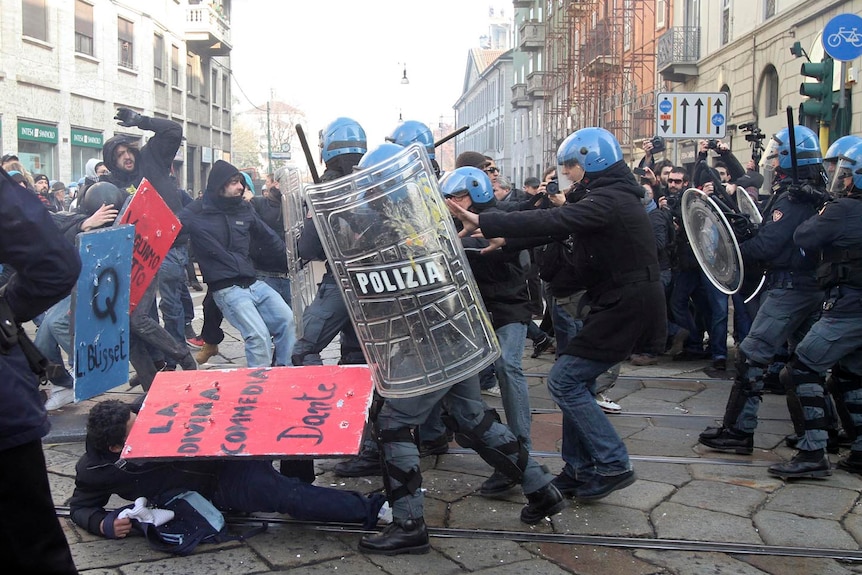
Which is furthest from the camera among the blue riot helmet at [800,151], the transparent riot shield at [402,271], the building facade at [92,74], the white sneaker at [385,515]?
the building facade at [92,74]

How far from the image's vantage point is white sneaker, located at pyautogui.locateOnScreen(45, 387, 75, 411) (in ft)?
19.3

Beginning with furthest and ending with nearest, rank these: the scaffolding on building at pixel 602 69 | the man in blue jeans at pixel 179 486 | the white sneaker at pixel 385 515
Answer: the scaffolding on building at pixel 602 69 → the white sneaker at pixel 385 515 → the man in blue jeans at pixel 179 486

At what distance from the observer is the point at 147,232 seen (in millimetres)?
5820

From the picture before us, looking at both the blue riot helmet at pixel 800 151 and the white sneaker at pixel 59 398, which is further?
the white sneaker at pixel 59 398

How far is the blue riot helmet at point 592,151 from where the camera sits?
163 inches

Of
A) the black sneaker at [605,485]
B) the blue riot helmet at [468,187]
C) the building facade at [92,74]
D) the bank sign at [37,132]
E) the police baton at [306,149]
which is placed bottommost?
the black sneaker at [605,485]

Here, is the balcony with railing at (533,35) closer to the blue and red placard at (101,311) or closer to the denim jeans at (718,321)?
the denim jeans at (718,321)

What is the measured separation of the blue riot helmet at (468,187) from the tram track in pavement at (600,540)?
1.60 metres

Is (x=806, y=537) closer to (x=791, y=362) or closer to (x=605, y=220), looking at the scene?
(x=791, y=362)

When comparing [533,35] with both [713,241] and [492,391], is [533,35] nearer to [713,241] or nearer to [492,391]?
[492,391]

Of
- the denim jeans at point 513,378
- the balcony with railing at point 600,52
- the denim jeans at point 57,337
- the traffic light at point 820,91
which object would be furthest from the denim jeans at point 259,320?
the balcony with railing at point 600,52

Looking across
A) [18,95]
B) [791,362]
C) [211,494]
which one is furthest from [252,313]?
[18,95]

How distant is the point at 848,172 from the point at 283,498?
327cm

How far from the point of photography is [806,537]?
3.87m
